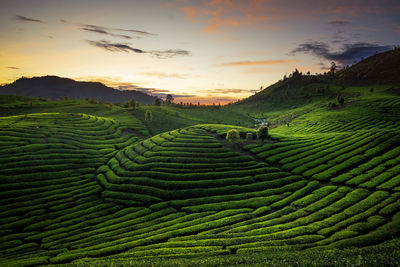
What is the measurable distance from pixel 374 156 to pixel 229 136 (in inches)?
1603

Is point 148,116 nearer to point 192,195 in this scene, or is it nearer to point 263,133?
point 263,133

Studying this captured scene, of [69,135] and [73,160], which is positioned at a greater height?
[69,135]

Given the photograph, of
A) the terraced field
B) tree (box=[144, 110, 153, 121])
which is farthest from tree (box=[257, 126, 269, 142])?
tree (box=[144, 110, 153, 121])

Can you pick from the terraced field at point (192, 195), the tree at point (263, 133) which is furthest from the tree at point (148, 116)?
the tree at point (263, 133)

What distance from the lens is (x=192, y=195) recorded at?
54.1 m

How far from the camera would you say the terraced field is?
32.9 m

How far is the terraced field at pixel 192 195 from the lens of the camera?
32.9 metres

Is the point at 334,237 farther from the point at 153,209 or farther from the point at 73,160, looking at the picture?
the point at 73,160

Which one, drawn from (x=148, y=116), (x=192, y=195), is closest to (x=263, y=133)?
(x=192, y=195)

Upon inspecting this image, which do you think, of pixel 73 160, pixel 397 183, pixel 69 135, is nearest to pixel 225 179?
pixel 397 183

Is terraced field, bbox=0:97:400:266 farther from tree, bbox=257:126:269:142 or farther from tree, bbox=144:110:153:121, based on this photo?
tree, bbox=144:110:153:121

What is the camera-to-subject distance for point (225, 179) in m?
57.7

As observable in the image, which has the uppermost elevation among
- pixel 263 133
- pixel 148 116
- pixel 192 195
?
pixel 148 116

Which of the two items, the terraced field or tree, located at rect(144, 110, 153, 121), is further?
tree, located at rect(144, 110, 153, 121)
